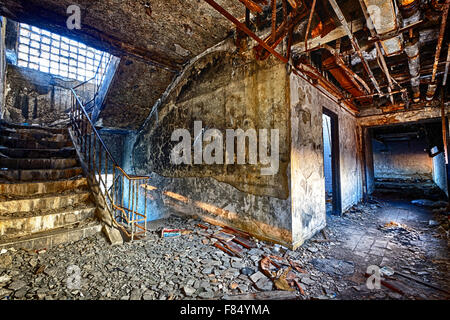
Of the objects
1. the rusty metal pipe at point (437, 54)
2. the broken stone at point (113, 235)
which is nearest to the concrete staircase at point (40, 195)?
the broken stone at point (113, 235)

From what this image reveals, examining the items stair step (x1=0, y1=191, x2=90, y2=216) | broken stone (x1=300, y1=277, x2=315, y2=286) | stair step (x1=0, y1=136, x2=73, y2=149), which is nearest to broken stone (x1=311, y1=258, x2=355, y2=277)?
broken stone (x1=300, y1=277, x2=315, y2=286)

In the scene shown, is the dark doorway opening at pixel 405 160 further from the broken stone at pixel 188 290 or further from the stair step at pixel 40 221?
the stair step at pixel 40 221

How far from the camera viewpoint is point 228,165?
3.82 meters

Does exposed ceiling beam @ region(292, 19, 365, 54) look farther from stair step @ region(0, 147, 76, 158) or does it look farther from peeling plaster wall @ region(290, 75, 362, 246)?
stair step @ region(0, 147, 76, 158)

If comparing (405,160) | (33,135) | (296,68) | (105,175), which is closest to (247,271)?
(105,175)

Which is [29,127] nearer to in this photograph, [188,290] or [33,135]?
[33,135]

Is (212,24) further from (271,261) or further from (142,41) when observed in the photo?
(271,261)

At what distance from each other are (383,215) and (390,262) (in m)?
3.17

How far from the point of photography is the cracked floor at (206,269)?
6.50 ft

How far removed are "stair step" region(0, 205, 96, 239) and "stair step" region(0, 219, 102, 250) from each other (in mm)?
84

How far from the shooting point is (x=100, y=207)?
10.8 feet

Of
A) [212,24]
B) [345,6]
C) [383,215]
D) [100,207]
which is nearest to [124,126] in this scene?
[100,207]

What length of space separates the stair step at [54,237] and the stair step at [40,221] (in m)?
0.08

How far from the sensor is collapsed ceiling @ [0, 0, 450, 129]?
7.39 feet
